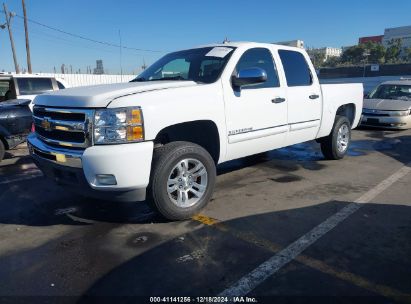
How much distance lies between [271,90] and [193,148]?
1606 millimetres

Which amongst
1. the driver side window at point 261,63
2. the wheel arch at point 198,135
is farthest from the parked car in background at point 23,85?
the driver side window at point 261,63

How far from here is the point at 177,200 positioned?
4191mm

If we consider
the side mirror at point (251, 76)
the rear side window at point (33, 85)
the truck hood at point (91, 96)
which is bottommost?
the truck hood at point (91, 96)

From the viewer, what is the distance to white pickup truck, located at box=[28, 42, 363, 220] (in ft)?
12.0

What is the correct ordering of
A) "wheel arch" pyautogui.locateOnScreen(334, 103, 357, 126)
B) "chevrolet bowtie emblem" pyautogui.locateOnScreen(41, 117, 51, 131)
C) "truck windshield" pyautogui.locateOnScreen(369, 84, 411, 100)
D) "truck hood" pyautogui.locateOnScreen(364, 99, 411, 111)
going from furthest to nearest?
1. "truck windshield" pyautogui.locateOnScreen(369, 84, 411, 100)
2. "truck hood" pyautogui.locateOnScreen(364, 99, 411, 111)
3. "wheel arch" pyautogui.locateOnScreen(334, 103, 357, 126)
4. "chevrolet bowtie emblem" pyautogui.locateOnScreen(41, 117, 51, 131)

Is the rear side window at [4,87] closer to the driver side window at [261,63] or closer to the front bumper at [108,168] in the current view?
the front bumper at [108,168]

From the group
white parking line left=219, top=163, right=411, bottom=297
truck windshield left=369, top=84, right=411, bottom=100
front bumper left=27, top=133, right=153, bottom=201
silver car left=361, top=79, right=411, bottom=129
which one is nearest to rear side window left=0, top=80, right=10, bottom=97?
front bumper left=27, top=133, right=153, bottom=201

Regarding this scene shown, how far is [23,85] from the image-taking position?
34.3ft

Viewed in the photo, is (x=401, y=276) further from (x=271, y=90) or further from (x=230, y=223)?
(x=271, y=90)

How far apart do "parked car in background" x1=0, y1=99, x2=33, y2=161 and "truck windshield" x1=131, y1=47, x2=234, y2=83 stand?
3409 mm

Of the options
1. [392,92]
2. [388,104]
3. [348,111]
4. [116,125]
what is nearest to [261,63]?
[116,125]

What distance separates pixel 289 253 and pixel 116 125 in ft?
6.47

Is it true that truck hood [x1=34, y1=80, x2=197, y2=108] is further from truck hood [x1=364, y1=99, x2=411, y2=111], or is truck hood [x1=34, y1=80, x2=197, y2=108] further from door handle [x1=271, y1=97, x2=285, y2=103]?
truck hood [x1=364, y1=99, x2=411, y2=111]

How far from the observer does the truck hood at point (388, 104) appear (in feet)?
34.5
